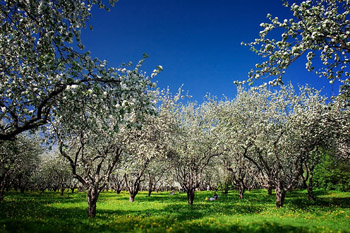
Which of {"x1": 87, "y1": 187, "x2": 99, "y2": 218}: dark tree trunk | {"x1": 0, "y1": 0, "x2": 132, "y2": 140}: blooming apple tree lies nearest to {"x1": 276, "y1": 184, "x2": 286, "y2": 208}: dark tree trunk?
{"x1": 87, "y1": 187, "x2": 99, "y2": 218}: dark tree trunk

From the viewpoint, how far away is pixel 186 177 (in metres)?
30.1

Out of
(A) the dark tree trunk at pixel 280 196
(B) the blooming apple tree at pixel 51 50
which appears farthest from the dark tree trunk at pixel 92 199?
(A) the dark tree trunk at pixel 280 196

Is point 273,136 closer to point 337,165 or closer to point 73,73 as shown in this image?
point 73,73

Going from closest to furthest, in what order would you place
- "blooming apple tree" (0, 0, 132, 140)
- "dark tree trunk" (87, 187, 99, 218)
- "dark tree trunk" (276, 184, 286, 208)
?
"blooming apple tree" (0, 0, 132, 140), "dark tree trunk" (87, 187, 99, 218), "dark tree trunk" (276, 184, 286, 208)

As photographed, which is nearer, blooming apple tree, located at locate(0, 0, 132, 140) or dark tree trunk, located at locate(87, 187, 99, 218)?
blooming apple tree, located at locate(0, 0, 132, 140)

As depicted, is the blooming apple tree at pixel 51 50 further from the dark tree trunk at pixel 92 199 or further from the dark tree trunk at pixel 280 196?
the dark tree trunk at pixel 280 196

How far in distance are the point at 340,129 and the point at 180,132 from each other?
16.2 metres

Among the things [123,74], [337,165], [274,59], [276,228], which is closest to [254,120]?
[276,228]

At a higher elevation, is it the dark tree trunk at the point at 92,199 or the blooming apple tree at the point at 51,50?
the blooming apple tree at the point at 51,50

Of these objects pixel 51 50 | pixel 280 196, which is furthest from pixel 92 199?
pixel 280 196

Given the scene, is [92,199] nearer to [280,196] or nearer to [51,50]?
[51,50]

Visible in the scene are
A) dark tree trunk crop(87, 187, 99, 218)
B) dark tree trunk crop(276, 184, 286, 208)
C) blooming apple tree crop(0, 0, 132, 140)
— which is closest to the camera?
blooming apple tree crop(0, 0, 132, 140)

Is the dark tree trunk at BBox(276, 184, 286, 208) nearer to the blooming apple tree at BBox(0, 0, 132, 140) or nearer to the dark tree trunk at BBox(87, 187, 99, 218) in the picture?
the dark tree trunk at BBox(87, 187, 99, 218)

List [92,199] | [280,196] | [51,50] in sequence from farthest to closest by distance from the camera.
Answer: [280,196], [92,199], [51,50]
